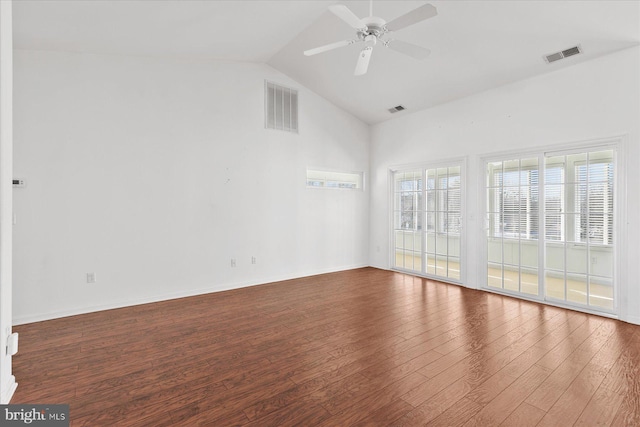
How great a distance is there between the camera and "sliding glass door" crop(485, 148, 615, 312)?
3.95 metres

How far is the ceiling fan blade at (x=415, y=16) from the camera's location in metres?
2.40

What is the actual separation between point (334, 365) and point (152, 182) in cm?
356

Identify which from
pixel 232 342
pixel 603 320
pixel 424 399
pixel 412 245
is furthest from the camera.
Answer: pixel 412 245

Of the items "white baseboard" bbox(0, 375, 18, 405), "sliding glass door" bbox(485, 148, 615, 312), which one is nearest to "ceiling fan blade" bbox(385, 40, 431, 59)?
"sliding glass door" bbox(485, 148, 615, 312)

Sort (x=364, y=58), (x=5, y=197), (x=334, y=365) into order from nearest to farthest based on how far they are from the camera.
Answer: (x=5, y=197) → (x=334, y=365) → (x=364, y=58)

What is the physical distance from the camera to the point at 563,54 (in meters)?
3.88

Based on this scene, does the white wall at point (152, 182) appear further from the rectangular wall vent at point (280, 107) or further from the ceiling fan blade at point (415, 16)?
the ceiling fan blade at point (415, 16)

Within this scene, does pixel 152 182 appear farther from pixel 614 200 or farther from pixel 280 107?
pixel 614 200

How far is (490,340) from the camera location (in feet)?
10.3

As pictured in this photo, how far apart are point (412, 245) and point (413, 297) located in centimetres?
179

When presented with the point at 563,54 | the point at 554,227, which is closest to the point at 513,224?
the point at 554,227

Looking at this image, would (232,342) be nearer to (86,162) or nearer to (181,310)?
(181,310)

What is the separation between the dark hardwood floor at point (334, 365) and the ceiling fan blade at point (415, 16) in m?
2.86

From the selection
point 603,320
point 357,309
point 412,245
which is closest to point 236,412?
point 357,309
